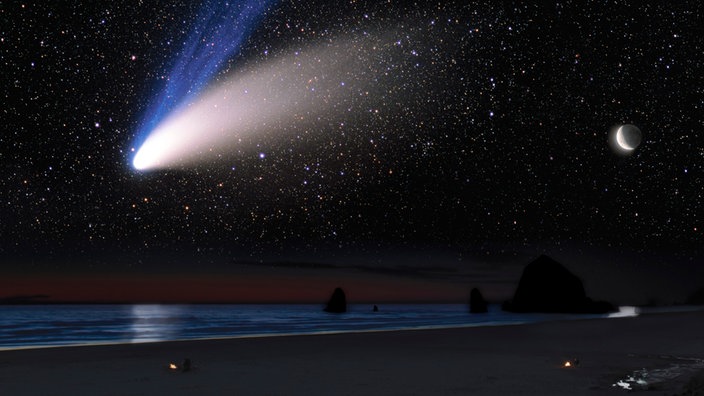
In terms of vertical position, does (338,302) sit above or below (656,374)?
below

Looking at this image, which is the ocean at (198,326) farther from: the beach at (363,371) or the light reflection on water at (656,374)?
the light reflection on water at (656,374)

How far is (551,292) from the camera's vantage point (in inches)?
3344

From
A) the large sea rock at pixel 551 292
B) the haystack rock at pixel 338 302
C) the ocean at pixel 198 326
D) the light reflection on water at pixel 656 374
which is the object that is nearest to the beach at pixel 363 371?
the light reflection on water at pixel 656 374

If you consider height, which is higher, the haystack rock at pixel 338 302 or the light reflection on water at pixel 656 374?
the light reflection on water at pixel 656 374

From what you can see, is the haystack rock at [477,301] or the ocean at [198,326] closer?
the ocean at [198,326]

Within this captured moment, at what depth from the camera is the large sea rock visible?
81.4 meters

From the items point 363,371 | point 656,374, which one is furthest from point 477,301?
point 363,371

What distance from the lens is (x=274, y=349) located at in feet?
66.2

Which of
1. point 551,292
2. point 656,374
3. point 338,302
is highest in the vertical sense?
point 656,374

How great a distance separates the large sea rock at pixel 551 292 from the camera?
267 feet

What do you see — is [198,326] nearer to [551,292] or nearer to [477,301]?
[477,301]

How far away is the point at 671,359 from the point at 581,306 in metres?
68.3

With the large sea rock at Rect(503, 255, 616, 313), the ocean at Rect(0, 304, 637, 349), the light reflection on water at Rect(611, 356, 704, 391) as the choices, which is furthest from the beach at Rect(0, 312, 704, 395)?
the large sea rock at Rect(503, 255, 616, 313)

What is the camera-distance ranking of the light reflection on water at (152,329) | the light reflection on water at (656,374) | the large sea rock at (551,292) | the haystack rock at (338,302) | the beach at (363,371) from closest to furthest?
1. the beach at (363,371)
2. the light reflection on water at (656,374)
3. the light reflection on water at (152,329)
4. the large sea rock at (551,292)
5. the haystack rock at (338,302)
